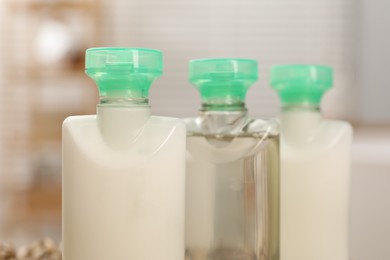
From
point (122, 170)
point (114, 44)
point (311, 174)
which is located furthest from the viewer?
point (114, 44)

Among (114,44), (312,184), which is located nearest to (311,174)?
(312,184)

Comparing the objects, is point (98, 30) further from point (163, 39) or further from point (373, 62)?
point (373, 62)

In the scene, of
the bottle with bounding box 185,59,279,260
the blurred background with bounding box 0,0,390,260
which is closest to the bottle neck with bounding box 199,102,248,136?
the bottle with bounding box 185,59,279,260

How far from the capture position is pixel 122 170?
1.16 ft

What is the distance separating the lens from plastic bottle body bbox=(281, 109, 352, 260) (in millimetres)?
454

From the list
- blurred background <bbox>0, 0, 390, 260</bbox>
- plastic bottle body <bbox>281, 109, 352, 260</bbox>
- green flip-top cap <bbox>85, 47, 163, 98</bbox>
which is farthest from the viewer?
blurred background <bbox>0, 0, 390, 260</bbox>

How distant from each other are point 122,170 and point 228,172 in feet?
0.28

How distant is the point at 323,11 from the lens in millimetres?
2379

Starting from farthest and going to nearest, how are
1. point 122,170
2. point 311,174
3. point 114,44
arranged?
point 114,44 → point 311,174 → point 122,170

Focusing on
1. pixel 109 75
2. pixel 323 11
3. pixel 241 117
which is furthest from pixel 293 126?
pixel 323 11

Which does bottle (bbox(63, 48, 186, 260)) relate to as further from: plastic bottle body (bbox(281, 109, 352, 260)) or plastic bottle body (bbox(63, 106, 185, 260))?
plastic bottle body (bbox(281, 109, 352, 260))

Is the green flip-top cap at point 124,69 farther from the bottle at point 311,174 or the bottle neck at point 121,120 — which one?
the bottle at point 311,174

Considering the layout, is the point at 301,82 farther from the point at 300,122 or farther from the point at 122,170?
the point at 122,170

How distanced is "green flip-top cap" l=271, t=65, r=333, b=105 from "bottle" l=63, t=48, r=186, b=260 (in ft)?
0.41
